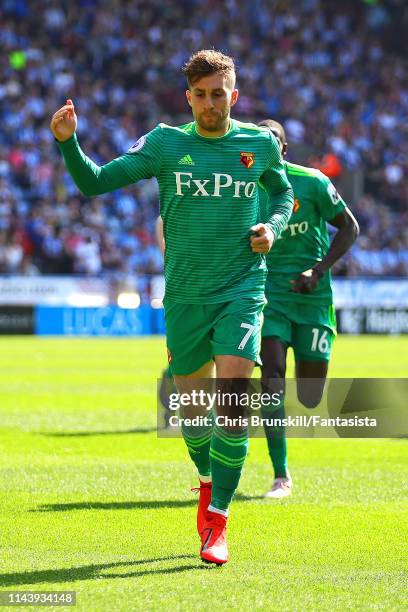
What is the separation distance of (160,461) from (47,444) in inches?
52.9

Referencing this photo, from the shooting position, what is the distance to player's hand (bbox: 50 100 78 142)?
5.43 metres

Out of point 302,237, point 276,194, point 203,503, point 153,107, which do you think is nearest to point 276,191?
point 276,194

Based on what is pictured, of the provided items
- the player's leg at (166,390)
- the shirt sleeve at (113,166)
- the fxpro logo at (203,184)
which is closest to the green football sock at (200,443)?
the fxpro logo at (203,184)

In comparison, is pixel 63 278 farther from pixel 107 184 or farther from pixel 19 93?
pixel 107 184

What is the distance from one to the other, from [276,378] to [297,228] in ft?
3.66

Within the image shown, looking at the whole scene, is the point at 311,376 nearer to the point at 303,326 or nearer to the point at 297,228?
the point at 303,326

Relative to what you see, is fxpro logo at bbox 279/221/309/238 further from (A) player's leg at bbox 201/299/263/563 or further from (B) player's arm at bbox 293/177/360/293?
(A) player's leg at bbox 201/299/263/563

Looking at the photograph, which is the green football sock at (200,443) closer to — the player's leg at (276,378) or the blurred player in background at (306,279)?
the player's leg at (276,378)

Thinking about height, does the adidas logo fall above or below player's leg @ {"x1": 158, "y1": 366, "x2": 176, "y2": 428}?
above

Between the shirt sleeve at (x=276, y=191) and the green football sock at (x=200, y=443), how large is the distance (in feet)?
3.68

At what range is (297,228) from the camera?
8.41 meters

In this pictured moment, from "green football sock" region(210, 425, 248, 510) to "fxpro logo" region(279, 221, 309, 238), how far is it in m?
2.82

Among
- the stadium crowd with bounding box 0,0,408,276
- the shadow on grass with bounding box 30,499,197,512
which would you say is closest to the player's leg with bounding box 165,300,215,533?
the shadow on grass with bounding box 30,499,197,512

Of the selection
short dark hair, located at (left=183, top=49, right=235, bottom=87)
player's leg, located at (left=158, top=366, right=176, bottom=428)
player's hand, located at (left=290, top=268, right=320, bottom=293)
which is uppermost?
short dark hair, located at (left=183, top=49, right=235, bottom=87)
